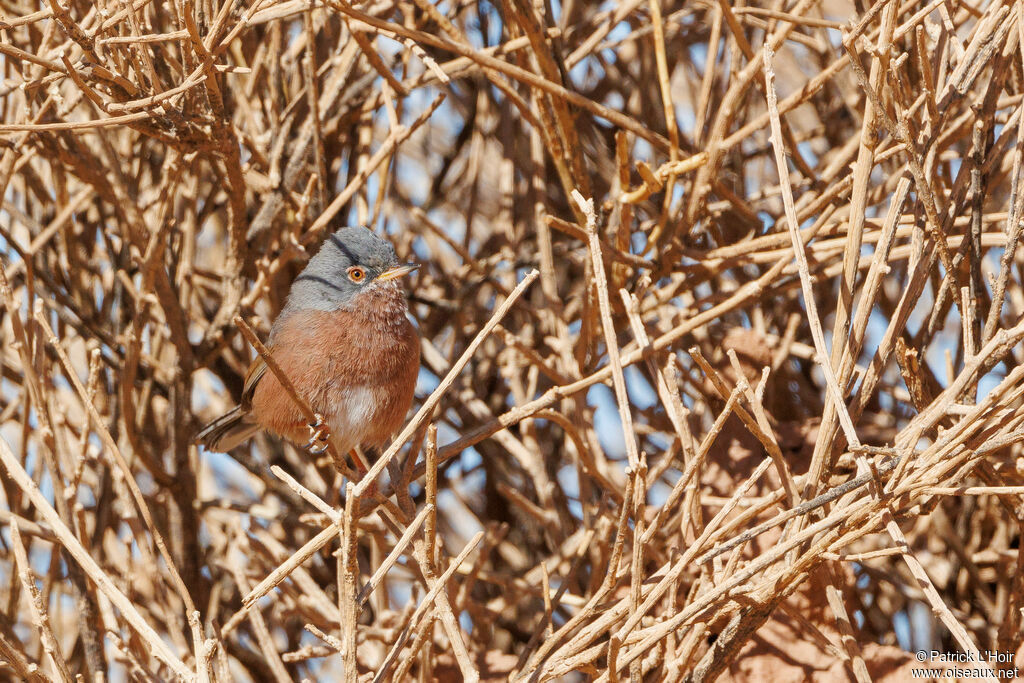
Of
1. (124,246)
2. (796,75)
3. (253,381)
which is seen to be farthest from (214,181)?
(796,75)

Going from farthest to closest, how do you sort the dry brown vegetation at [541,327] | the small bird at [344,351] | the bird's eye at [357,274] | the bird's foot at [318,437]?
1. the bird's eye at [357,274]
2. the small bird at [344,351]
3. the bird's foot at [318,437]
4. the dry brown vegetation at [541,327]

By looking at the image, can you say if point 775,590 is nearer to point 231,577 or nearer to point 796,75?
point 231,577

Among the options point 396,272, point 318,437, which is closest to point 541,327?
point 396,272

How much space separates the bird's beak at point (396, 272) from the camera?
4.00m

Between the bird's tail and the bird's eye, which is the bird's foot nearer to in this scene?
the bird's tail

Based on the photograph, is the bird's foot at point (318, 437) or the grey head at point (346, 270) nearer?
the bird's foot at point (318, 437)

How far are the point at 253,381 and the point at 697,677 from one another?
210 cm

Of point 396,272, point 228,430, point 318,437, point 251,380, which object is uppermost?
point 396,272

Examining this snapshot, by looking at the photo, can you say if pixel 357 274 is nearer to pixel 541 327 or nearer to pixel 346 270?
pixel 346 270

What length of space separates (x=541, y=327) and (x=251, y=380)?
3.81 ft

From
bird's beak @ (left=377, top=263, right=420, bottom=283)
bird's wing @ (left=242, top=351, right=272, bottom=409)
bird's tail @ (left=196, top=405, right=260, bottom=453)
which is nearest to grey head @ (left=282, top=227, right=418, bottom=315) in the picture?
bird's beak @ (left=377, top=263, right=420, bottom=283)

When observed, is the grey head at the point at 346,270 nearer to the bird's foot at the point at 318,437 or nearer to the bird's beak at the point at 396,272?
the bird's beak at the point at 396,272

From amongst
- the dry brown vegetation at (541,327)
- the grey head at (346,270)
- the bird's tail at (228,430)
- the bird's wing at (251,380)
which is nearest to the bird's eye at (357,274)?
the grey head at (346,270)

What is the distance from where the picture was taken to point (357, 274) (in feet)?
13.4
